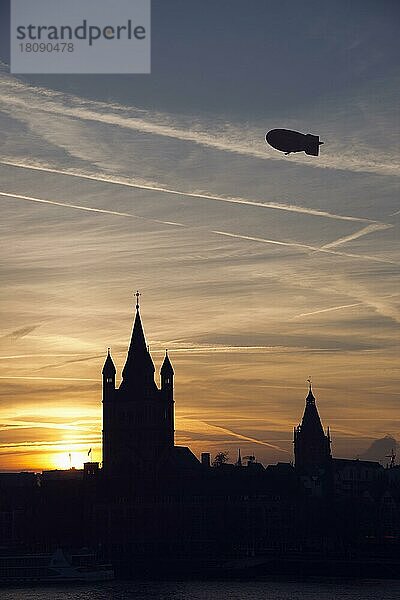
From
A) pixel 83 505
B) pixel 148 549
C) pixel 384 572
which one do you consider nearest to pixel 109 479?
pixel 83 505

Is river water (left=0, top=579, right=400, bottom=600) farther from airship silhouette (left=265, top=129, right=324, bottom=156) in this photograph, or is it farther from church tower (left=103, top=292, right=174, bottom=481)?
airship silhouette (left=265, top=129, right=324, bottom=156)

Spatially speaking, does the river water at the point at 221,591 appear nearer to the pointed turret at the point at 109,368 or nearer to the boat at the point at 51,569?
the boat at the point at 51,569

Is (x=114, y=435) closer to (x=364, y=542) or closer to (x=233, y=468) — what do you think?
(x=233, y=468)

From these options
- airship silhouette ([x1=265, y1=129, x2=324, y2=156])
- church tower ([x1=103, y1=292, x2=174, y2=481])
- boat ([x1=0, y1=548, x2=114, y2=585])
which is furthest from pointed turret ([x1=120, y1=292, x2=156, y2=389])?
airship silhouette ([x1=265, y1=129, x2=324, y2=156])

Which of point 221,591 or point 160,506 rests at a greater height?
point 160,506

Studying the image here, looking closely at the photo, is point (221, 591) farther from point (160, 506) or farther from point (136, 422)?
point (136, 422)

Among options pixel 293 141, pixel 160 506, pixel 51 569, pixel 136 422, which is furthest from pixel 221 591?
pixel 293 141
